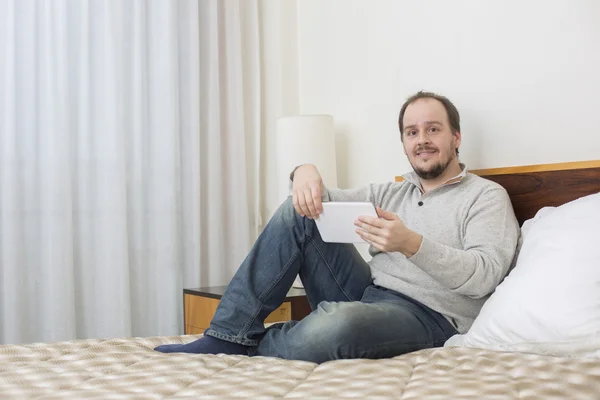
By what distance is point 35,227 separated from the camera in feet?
9.24

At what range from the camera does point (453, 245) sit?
1991 mm

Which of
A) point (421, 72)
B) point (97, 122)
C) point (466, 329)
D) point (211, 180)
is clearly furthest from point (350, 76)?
point (466, 329)

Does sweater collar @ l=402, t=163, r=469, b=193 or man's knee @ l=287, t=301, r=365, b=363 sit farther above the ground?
sweater collar @ l=402, t=163, r=469, b=193

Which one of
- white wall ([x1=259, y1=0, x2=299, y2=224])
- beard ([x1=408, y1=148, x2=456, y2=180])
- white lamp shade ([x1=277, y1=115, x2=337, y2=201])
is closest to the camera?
beard ([x1=408, y1=148, x2=456, y2=180])

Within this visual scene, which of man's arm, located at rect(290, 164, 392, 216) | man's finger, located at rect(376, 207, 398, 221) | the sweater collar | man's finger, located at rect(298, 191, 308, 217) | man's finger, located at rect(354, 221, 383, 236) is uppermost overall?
the sweater collar

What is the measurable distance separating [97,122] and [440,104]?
4.74ft

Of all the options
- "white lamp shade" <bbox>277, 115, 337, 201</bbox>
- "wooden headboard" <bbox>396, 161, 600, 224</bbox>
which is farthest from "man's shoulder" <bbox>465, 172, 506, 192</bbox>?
"white lamp shade" <bbox>277, 115, 337, 201</bbox>

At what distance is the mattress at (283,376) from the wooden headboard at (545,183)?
704 mm

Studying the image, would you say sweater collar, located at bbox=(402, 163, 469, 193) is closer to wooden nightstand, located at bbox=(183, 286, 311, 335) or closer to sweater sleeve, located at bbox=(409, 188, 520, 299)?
sweater sleeve, located at bbox=(409, 188, 520, 299)

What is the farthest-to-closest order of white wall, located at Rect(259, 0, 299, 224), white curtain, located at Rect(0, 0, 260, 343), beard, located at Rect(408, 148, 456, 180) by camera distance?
1. white wall, located at Rect(259, 0, 299, 224)
2. white curtain, located at Rect(0, 0, 260, 343)
3. beard, located at Rect(408, 148, 456, 180)

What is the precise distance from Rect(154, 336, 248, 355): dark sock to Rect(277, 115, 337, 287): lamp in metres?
1.24

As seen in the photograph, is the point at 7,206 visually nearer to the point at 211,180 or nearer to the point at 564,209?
the point at 211,180

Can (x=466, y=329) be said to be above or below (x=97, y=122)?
below

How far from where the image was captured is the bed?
3.99ft
